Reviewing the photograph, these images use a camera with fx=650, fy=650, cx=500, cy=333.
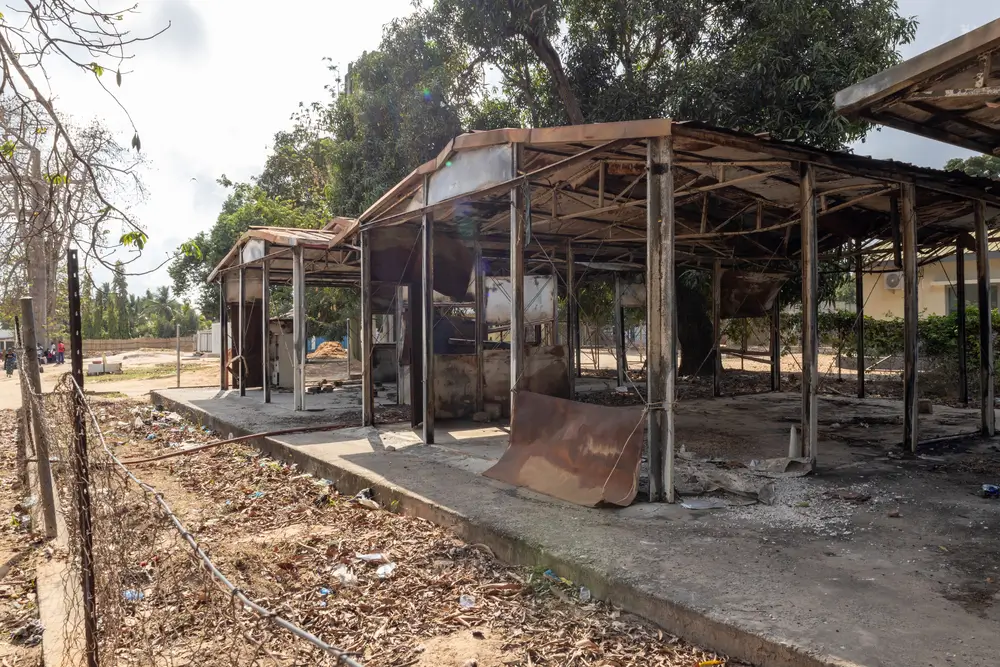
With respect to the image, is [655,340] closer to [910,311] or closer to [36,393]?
[910,311]

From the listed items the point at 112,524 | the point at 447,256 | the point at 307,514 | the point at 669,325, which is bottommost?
the point at 307,514

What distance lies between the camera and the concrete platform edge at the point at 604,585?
2787mm

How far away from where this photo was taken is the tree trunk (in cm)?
1554

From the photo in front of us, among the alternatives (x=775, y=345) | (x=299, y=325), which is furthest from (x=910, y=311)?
(x=299, y=325)

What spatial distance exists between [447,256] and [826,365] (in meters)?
14.5

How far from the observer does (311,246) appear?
34.4ft

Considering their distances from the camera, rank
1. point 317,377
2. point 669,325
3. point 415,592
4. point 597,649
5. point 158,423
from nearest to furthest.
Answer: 1. point 597,649
2. point 415,592
3. point 669,325
4. point 158,423
5. point 317,377

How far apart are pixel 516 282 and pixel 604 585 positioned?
3.17 metres

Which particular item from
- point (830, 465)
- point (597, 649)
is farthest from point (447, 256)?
point (597, 649)

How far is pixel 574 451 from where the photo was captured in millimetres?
5410

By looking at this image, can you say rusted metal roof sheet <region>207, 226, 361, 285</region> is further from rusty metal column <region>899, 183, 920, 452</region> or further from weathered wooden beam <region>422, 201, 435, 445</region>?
rusty metal column <region>899, 183, 920, 452</region>

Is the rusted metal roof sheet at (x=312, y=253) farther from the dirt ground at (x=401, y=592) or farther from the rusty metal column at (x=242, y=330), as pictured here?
the dirt ground at (x=401, y=592)

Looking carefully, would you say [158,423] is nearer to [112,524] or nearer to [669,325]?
[112,524]

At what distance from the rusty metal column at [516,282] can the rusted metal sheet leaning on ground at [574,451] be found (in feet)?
0.68
